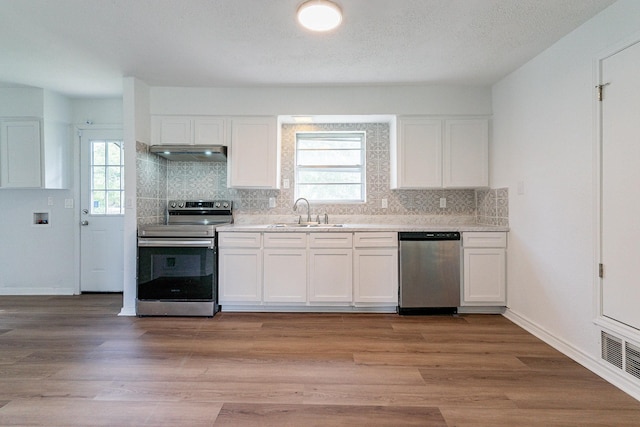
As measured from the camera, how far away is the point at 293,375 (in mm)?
2146

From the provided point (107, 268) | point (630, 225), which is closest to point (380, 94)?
point (630, 225)

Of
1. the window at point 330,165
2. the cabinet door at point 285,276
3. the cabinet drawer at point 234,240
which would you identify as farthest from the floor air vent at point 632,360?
the cabinet drawer at point 234,240

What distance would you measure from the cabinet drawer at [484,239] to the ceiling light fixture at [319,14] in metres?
2.33

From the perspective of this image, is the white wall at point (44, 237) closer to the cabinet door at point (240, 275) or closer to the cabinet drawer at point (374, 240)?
the cabinet door at point (240, 275)

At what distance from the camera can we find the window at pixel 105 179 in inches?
165

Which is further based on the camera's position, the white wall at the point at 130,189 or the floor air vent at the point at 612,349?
the white wall at the point at 130,189

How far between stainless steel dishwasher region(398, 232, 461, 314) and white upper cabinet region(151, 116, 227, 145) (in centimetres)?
234

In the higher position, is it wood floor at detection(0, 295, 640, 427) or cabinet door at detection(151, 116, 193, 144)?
cabinet door at detection(151, 116, 193, 144)

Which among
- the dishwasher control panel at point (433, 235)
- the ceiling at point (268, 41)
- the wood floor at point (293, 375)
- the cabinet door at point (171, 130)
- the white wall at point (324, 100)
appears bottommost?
the wood floor at point (293, 375)

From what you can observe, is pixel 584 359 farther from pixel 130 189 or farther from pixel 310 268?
pixel 130 189

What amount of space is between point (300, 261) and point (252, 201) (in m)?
1.07

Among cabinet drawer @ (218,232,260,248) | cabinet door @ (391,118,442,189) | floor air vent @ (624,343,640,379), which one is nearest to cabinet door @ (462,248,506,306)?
cabinet door @ (391,118,442,189)

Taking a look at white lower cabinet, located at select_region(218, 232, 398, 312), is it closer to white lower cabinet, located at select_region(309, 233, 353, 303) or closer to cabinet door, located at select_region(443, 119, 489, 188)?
white lower cabinet, located at select_region(309, 233, 353, 303)

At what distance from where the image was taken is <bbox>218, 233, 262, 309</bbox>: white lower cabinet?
11.1 feet
